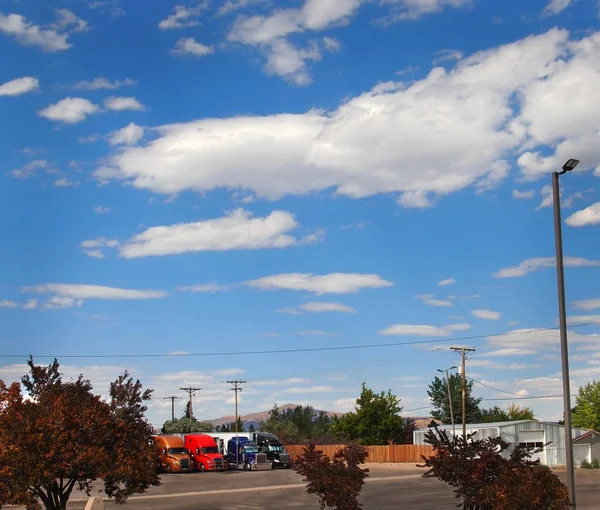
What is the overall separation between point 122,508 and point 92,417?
55.0ft

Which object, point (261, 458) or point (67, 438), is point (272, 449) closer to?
point (261, 458)

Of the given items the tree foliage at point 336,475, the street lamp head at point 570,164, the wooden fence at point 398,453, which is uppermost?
the street lamp head at point 570,164

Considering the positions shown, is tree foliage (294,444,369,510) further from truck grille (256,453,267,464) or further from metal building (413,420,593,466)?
metal building (413,420,593,466)

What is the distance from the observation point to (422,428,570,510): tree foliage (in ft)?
61.6

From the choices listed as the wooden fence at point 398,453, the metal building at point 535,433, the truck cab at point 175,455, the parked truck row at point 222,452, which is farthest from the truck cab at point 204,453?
the metal building at point 535,433

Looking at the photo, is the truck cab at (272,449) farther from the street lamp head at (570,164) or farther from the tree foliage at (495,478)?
the street lamp head at (570,164)

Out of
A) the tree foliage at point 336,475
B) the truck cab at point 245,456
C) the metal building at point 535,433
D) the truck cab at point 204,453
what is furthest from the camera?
the metal building at point 535,433

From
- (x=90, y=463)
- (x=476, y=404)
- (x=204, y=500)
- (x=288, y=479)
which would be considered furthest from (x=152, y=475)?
(x=476, y=404)

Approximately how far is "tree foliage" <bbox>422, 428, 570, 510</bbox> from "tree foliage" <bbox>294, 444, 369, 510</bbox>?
82.6 inches

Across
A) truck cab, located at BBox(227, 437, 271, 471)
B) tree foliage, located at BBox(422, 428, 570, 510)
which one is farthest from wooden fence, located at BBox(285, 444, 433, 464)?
tree foliage, located at BBox(422, 428, 570, 510)

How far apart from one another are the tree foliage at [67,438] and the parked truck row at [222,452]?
135 ft

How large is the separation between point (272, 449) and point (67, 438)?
166 ft

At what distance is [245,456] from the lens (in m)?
68.1

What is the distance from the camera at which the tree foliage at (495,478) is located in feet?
61.6
